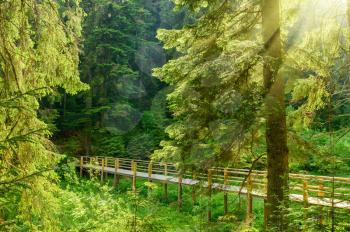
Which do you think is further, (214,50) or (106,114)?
(106,114)

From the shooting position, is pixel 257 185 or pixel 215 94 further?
pixel 257 185

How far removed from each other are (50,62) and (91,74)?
26.3 m

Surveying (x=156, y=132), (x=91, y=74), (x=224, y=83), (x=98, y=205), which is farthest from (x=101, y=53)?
(x=224, y=83)

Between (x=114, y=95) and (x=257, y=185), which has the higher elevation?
(x=114, y=95)

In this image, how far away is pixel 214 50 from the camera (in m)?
7.82

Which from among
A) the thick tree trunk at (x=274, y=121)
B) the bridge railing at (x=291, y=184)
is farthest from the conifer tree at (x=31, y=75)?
the thick tree trunk at (x=274, y=121)

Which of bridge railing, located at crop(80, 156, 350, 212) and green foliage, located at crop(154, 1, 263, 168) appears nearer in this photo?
bridge railing, located at crop(80, 156, 350, 212)

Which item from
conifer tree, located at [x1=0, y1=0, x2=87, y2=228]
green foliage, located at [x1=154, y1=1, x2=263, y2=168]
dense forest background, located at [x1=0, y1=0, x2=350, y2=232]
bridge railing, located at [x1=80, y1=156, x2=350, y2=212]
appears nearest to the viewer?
bridge railing, located at [x1=80, y1=156, x2=350, y2=212]

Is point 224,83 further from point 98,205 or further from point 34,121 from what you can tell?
point 98,205

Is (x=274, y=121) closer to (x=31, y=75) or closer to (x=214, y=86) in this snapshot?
(x=214, y=86)

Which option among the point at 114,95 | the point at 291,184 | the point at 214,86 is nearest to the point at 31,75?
the point at 214,86

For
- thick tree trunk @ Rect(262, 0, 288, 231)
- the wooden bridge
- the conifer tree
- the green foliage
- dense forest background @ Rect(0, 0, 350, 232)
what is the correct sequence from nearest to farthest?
1. the wooden bridge
2. dense forest background @ Rect(0, 0, 350, 232)
3. the conifer tree
4. the green foliage
5. thick tree trunk @ Rect(262, 0, 288, 231)

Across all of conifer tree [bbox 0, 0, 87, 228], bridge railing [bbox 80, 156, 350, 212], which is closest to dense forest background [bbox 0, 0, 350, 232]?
conifer tree [bbox 0, 0, 87, 228]

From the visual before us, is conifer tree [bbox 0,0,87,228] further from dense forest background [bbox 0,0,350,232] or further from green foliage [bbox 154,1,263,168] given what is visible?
green foliage [bbox 154,1,263,168]
